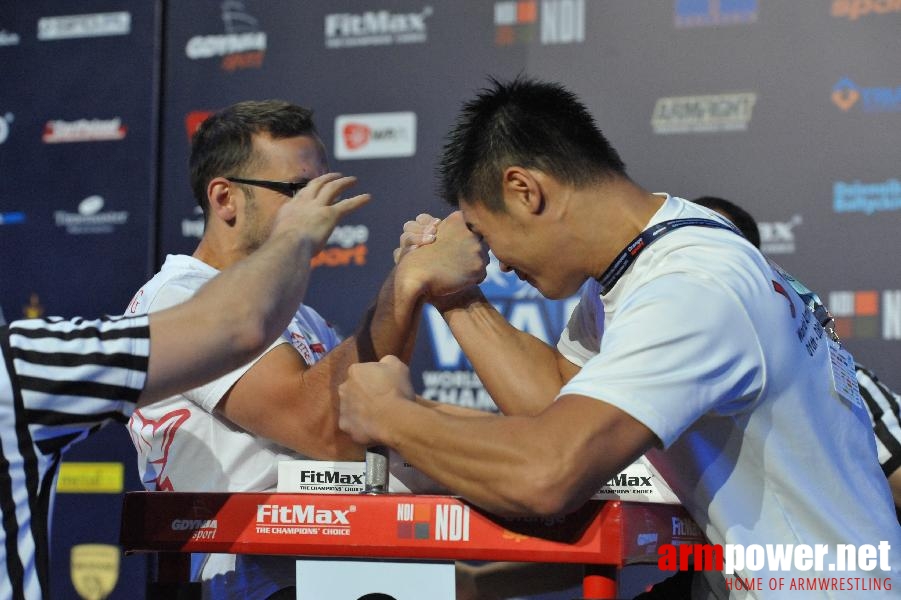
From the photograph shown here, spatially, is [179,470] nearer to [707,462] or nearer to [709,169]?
[707,462]

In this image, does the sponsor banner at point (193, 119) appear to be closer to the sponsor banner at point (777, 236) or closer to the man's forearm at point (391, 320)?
the sponsor banner at point (777, 236)

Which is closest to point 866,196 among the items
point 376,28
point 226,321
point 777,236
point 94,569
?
point 777,236

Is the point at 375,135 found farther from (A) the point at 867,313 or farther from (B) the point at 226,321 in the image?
(B) the point at 226,321

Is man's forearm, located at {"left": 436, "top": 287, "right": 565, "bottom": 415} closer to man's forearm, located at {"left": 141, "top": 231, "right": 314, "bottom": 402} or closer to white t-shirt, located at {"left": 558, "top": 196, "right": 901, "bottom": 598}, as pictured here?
white t-shirt, located at {"left": 558, "top": 196, "right": 901, "bottom": 598}

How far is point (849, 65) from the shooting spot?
361 cm

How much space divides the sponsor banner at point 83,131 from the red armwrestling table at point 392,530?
312 centimetres

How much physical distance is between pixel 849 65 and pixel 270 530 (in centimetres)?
284

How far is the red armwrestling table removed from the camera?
56.5 inches

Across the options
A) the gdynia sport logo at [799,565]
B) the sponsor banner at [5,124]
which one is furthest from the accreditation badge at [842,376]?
the sponsor banner at [5,124]

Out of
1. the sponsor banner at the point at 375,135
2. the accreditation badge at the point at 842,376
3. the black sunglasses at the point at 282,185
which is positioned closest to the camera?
the accreditation badge at the point at 842,376

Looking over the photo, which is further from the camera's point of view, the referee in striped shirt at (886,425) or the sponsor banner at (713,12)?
the sponsor banner at (713,12)

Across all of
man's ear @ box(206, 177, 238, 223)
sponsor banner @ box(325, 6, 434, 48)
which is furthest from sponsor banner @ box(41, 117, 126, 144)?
man's ear @ box(206, 177, 238, 223)

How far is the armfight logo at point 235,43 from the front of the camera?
4297mm

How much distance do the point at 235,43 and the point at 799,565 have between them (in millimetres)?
3422
